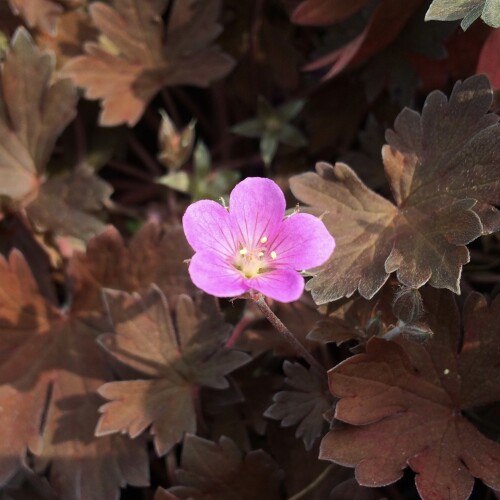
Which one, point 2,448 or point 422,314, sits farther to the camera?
point 2,448

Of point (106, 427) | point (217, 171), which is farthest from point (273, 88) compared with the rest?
point (106, 427)

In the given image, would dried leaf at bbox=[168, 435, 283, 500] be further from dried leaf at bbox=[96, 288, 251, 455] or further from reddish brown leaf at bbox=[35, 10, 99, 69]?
reddish brown leaf at bbox=[35, 10, 99, 69]

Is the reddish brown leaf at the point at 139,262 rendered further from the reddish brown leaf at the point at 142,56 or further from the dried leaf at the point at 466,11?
the dried leaf at the point at 466,11

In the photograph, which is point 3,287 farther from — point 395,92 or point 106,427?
point 395,92

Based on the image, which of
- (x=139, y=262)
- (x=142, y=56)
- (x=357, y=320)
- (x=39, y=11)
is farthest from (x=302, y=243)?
(x=39, y=11)

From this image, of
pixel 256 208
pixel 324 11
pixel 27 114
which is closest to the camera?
pixel 256 208

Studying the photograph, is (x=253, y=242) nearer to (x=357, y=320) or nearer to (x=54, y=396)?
(x=357, y=320)

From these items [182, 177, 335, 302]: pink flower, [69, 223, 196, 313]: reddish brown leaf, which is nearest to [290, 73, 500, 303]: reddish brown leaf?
[182, 177, 335, 302]: pink flower
